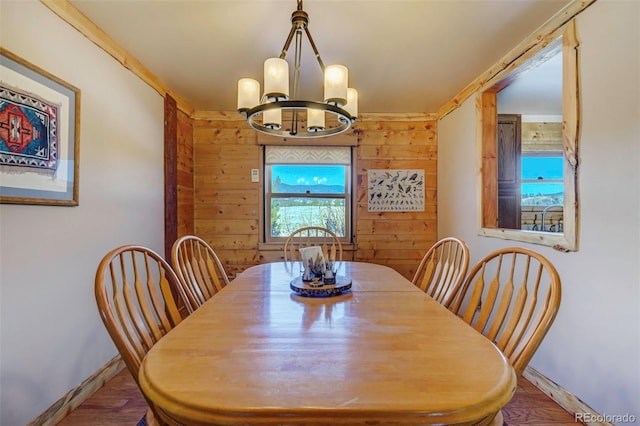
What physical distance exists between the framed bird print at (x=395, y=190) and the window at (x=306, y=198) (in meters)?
0.28

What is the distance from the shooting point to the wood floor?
161cm

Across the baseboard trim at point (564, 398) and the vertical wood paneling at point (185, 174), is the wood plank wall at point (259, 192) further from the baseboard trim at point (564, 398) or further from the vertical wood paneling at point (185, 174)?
the baseboard trim at point (564, 398)

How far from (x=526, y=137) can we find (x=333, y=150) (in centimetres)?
247

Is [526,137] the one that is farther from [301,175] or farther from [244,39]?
[244,39]

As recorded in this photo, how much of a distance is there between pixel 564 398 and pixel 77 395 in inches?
109

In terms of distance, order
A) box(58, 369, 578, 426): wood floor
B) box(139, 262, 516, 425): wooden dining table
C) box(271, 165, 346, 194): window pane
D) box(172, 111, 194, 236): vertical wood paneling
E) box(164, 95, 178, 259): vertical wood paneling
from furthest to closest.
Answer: box(271, 165, 346, 194): window pane < box(172, 111, 194, 236): vertical wood paneling < box(164, 95, 178, 259): vertical wood paneling < box(58, 369, 578, 426): wood floor < box(139, 262, 516, 425): wooden dining table

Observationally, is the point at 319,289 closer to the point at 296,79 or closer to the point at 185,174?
the point at 296,79

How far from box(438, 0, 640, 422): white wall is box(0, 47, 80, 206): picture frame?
2808 millimetres

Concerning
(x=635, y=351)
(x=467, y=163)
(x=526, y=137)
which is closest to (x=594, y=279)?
(x=635, y=351)

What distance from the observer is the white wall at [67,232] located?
1400mm

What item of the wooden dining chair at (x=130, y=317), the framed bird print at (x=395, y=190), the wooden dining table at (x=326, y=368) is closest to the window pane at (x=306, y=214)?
the framed bird print at (x=395, y=190)

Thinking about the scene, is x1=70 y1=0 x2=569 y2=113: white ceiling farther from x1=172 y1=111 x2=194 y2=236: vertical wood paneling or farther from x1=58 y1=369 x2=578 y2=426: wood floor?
x1=58 y1=369 x2=578 y2=426: wood floor

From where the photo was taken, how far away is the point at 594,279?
157cm

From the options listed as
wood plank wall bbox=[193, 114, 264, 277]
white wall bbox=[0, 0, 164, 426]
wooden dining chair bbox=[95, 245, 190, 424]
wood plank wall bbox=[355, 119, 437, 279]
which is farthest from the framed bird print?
wooden dining chair bbox=[95, 245, 190, 424]
